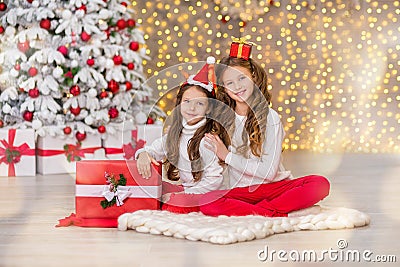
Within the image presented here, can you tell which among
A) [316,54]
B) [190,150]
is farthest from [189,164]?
[316,54]

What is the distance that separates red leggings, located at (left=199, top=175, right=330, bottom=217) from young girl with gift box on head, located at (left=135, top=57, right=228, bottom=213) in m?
0.07

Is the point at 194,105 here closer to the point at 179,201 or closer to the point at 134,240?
the point at 179,201

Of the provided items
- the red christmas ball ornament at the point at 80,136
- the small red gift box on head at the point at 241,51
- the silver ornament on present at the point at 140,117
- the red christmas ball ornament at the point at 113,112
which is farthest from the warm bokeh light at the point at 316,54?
the small red gift box on head at the point at 241,51

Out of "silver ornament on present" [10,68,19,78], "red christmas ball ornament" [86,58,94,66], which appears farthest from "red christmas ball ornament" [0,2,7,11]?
"red christmas ball ornament" [86,58,94,66]

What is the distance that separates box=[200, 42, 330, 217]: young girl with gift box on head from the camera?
3006mm

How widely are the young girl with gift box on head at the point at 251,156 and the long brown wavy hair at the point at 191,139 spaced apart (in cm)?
4

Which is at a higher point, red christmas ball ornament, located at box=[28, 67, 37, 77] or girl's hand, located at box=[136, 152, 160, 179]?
red christmas ball ornament, located at box=[28, 67, 37, 77]

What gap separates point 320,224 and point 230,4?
309 centimetres

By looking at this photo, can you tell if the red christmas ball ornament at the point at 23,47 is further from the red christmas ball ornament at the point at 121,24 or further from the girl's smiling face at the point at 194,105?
the girl's smiling face at the point at 194,105

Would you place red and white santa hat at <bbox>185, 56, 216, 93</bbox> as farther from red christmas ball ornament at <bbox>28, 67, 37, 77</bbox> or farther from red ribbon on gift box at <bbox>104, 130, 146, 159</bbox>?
red christmas ball ornament at <bbox>28, 67, 37, 77</bbox>

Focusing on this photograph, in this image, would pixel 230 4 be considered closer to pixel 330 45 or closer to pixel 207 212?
pixel 330 45

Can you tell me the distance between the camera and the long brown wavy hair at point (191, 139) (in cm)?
303

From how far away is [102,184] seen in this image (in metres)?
2.91

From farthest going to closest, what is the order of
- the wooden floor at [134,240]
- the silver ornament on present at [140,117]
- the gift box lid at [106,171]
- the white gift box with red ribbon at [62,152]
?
1. the silver ornament on present at [140,117]
2. the white gift box with red ribbon at [62,152]
3. the gift box lid at [106,171]
4. the wooden floor at [134,240]
